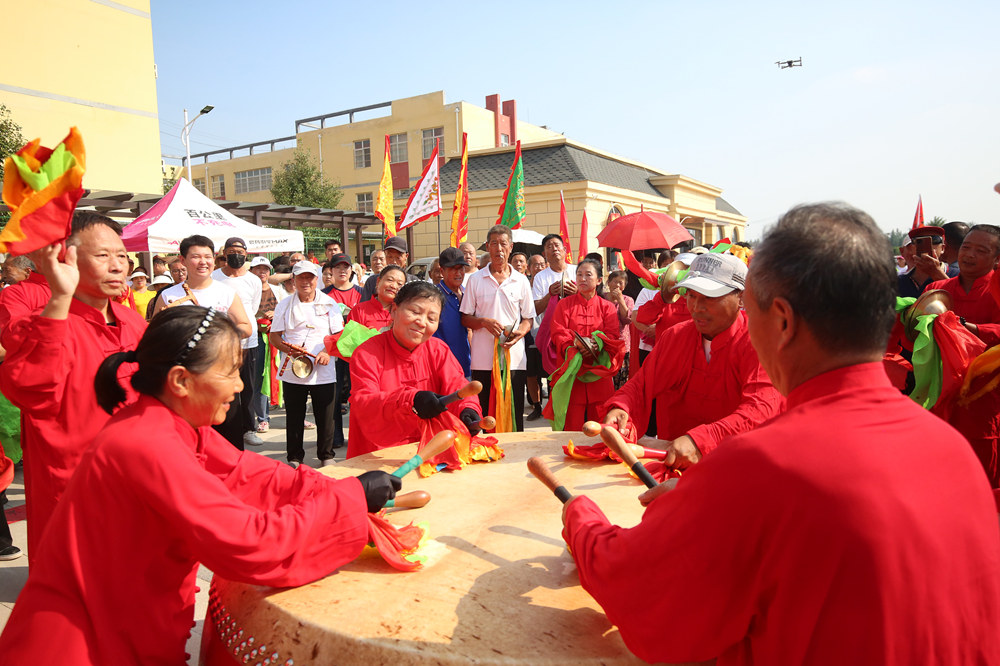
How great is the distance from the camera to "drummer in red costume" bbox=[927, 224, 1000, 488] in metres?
3.64

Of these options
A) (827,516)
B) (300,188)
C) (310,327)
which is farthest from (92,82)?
(827,516)

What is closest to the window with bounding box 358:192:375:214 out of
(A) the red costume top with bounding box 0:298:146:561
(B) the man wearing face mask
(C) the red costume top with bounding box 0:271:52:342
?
(B) the man wearing face mask

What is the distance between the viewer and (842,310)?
3.48 feet

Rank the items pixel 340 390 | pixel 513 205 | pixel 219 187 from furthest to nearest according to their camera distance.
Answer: pixel 219 187 < pixel 513 205 < pixel 340 390

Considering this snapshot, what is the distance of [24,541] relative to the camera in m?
3.92

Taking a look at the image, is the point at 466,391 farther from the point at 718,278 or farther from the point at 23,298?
the point at 23,298

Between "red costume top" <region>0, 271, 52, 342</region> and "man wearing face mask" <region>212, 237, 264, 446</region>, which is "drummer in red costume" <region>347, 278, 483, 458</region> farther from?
"man wearing face mask" <region>212, 237, 264, 446</region>

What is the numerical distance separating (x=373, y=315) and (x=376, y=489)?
3.49m

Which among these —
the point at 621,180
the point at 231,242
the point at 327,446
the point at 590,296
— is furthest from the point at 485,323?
the point at 621,180

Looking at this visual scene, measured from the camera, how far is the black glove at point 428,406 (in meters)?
2.69

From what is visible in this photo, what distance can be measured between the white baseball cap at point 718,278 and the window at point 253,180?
36982 millimetres

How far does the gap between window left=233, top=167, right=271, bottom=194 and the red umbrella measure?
32.3 m

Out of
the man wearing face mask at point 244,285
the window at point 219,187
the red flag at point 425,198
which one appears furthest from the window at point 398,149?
the man wearing face mask at point 244,285

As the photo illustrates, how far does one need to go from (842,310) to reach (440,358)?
2.51m
